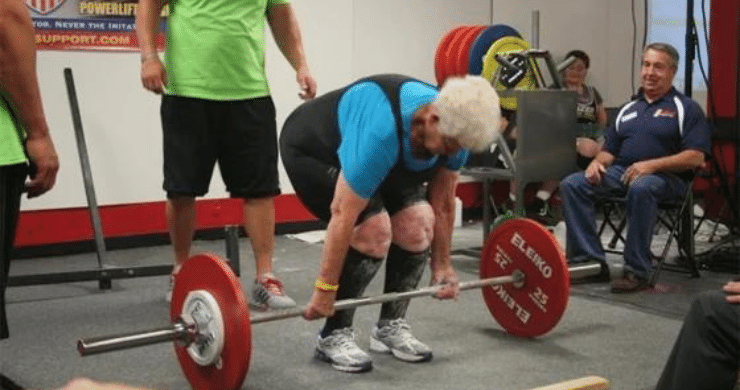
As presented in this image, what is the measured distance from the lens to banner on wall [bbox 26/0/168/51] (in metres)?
4.51

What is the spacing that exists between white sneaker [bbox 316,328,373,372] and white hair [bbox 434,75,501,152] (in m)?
0.76

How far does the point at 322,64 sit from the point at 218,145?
7.37 ft

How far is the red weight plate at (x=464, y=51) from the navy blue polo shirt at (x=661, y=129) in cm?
86

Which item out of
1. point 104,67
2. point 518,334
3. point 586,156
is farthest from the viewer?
point 586,156

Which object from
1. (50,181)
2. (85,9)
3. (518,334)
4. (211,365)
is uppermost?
(85,9)

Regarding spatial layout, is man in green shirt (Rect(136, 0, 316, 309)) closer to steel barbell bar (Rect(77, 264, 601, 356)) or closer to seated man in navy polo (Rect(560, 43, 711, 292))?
steel barbell bar (Rect(77, 264, 601, 356))

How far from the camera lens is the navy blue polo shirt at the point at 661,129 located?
13.1 feet

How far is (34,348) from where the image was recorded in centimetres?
288

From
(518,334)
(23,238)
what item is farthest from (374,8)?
(518,334)

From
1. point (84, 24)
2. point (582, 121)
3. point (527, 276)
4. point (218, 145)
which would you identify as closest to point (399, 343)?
point (527, 276)

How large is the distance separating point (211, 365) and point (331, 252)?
0.43m

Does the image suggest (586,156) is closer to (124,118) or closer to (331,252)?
(124,118)

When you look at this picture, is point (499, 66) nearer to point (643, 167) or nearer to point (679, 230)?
point (643, 167)

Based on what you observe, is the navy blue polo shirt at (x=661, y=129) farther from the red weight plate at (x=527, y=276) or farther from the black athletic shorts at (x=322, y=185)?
the black athletic shorts at (x=322, y=185)
